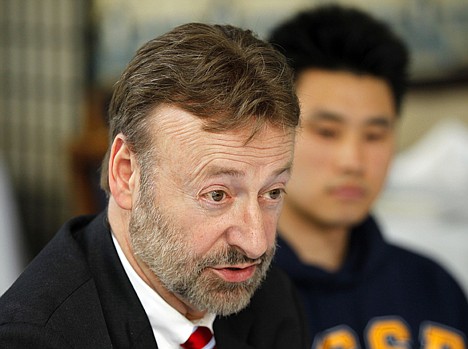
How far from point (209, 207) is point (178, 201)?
0.15 ft

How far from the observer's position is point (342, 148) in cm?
203

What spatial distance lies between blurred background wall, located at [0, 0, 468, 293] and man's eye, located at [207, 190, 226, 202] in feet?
5.80

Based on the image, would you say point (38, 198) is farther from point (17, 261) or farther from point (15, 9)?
point (17, 261)

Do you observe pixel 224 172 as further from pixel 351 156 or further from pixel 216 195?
pixel 351 156

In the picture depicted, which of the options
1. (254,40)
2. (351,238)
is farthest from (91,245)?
(351,238)

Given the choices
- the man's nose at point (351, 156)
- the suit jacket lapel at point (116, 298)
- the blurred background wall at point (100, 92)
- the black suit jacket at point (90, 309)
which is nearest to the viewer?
the black suit jacket at point (90, 309)

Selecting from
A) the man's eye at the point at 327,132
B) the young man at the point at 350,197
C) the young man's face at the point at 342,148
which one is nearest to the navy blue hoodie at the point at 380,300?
the young man at the point at 350,197

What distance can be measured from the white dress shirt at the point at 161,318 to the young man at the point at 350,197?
2.35 ft

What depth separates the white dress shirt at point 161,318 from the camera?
52.6 inches

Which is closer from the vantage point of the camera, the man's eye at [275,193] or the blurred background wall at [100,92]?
the man's eye at [275,193]

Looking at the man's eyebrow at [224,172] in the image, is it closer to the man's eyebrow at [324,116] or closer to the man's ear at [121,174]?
the man's ear at [121,174]

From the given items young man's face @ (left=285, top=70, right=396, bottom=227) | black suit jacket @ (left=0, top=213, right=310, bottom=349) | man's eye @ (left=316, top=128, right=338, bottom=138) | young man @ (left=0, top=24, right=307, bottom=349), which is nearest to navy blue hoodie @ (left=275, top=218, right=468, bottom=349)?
young man's face @ (left=285, top=70, right=396, bottom=227)

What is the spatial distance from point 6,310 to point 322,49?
116cm

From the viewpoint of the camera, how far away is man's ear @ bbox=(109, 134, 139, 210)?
50.8 inches
